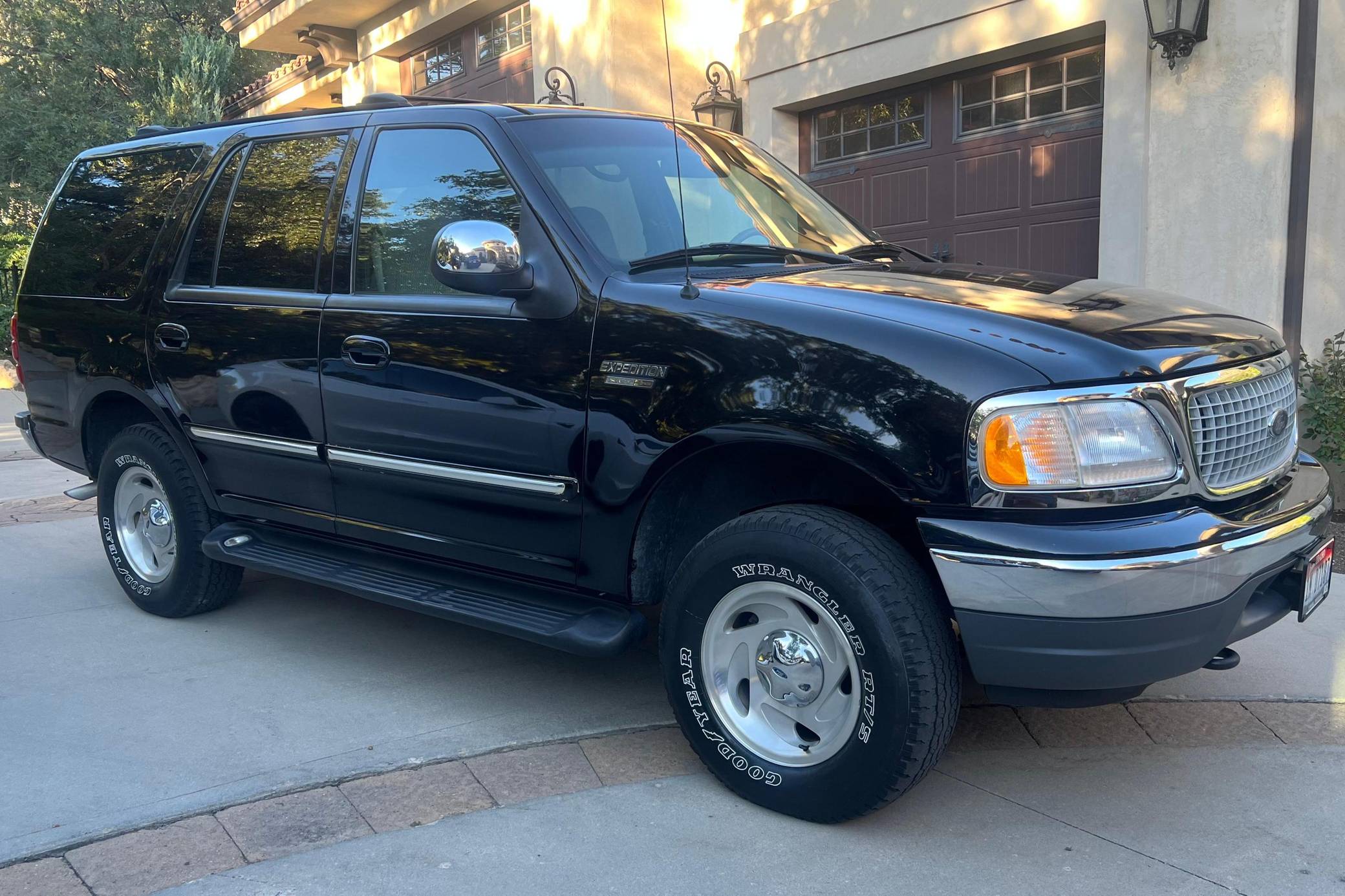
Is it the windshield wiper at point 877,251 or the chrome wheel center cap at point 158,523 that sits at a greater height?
the windshield wiper at point 877,251

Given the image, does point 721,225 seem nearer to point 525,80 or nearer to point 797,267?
point 797,267

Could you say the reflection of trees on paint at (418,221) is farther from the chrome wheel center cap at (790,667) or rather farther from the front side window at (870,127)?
the front side window at (870,127)

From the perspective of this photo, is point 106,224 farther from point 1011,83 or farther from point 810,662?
point 1011,83

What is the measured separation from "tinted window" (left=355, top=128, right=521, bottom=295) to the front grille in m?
2.13

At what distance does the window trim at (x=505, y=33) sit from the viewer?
519 inches

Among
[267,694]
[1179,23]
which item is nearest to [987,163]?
[1179,23]

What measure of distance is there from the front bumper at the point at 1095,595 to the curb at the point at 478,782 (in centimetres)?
98

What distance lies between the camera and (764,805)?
3209 mm

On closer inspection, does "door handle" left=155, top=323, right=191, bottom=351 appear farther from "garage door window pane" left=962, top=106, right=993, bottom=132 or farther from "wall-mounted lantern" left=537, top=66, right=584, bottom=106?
"wall-mounted lantern" left=537, top=66, right=584, bottom=106

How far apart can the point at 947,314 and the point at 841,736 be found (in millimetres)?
1122


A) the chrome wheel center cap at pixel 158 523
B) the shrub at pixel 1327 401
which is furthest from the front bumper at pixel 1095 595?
the shrub at pixel 1327 401

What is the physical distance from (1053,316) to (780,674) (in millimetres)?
1182

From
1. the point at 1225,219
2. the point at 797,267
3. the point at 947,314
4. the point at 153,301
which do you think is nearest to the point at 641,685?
the point at 797,267

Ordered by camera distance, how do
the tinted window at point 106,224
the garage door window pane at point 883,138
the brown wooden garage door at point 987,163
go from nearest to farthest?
the tinted window at point 106,224 < the brown wooden garage door at point 987,163 < the garage door window pane at point 883,138
